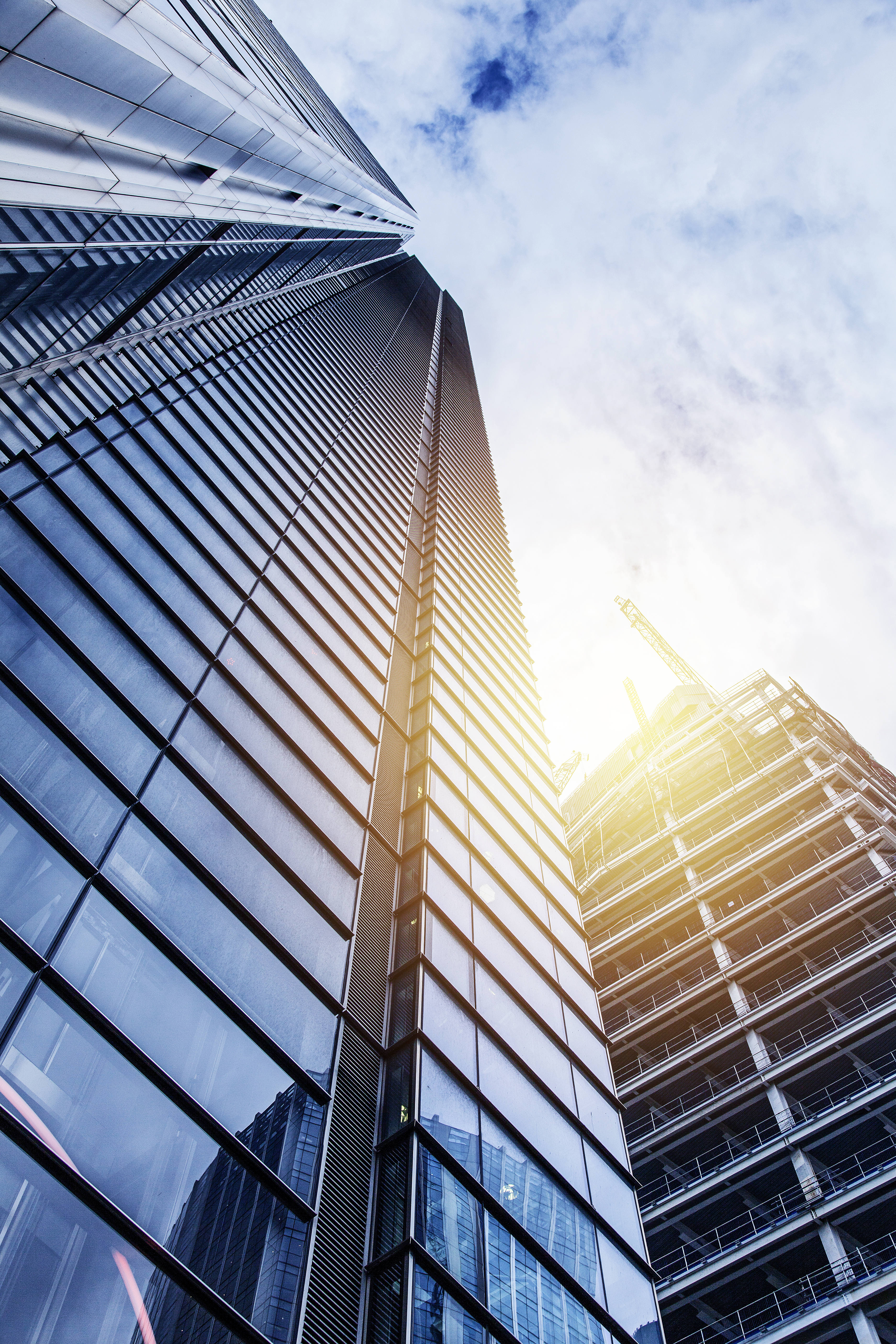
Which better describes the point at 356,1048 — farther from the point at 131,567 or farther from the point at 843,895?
the point at 843,895

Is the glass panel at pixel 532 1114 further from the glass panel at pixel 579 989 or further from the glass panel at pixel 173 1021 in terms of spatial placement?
the glass panel at pixel 579 989

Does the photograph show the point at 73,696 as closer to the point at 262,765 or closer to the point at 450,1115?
the point at 262,765

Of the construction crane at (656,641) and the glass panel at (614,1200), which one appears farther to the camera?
the construction crane at (656,641)

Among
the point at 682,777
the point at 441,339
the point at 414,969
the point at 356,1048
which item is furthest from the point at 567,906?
the point at 441,339

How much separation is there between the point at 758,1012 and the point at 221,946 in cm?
3374

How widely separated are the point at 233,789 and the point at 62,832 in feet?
11.5

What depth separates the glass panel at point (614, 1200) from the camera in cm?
1377

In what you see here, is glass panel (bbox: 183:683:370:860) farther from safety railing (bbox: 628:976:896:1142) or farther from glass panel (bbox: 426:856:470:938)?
safety railing (bbox: 628:976:896:1142)

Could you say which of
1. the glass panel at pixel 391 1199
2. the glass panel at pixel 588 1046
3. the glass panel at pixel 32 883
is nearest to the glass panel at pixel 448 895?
the glass panel at pixel 588 1046

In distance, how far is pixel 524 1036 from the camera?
14.8m

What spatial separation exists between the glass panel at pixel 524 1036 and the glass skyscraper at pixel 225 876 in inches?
2.9

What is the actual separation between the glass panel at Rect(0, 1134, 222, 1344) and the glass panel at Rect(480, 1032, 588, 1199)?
6052mm

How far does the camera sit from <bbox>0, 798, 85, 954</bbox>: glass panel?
27.3 ft

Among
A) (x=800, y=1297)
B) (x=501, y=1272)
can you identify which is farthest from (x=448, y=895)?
(x=800, y=1297)
